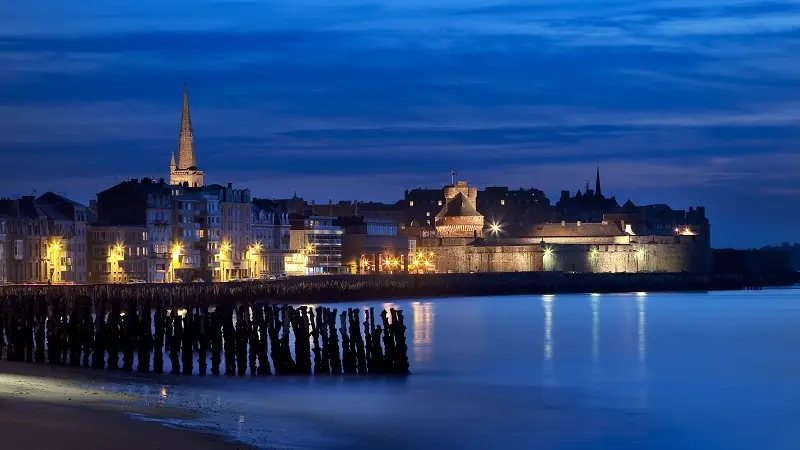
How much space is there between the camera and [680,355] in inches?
1491

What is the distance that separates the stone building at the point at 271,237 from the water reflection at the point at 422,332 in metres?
19.7

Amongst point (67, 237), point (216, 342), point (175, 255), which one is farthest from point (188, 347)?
point (175, 255)

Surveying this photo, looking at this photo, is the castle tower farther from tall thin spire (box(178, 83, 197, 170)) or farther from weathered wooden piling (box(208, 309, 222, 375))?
weathered wooden piling (box(208, 309, 222, 375))

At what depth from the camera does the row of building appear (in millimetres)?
67188

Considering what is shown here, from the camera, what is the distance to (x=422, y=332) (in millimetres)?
46562

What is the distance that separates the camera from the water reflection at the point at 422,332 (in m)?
36.0

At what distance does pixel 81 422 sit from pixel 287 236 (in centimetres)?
7905

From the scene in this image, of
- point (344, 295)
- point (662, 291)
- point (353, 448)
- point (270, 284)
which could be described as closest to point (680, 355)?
point (353, 448)

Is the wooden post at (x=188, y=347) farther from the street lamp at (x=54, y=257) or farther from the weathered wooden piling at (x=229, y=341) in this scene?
the street lamp at (x=54, y=257)

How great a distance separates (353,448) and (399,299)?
62.5 meters

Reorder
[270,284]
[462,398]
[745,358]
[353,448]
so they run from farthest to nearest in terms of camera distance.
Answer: [270,284] < [745,358] < [462,398] < [353,448]

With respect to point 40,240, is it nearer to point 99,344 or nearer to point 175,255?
point 175,255

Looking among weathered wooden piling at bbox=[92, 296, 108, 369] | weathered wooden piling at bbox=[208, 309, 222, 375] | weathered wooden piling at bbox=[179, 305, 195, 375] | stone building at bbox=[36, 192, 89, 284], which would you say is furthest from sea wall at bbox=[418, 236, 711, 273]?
weathered wooden piling at bbox=[208, 309, 222, 375]

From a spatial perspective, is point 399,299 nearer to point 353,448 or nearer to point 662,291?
point 662,291
